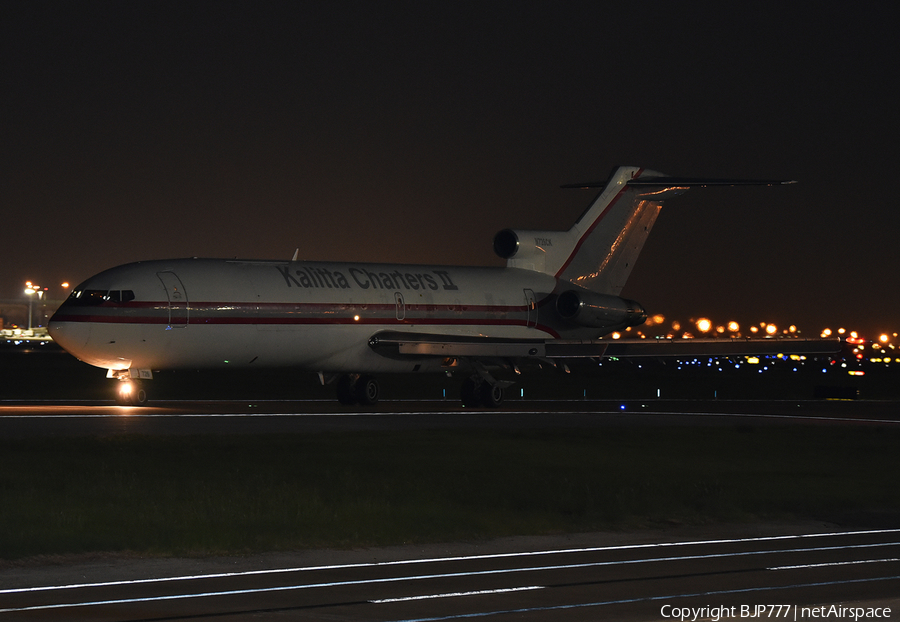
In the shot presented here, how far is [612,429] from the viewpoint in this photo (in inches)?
1273

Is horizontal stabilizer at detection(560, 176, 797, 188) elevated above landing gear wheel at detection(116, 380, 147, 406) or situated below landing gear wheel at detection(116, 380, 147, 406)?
above

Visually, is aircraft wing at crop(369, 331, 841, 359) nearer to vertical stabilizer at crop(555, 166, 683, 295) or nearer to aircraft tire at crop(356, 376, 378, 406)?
aircraft tire at crop(356, 376, 378, 406)

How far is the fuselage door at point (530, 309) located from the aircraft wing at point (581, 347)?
98 centimetres

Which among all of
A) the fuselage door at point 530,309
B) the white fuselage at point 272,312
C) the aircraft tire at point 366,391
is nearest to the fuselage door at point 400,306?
the white fuselage at point 272,312

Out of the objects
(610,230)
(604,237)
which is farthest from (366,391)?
(610,230)

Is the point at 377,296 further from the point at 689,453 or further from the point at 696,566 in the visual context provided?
the point at 696,566

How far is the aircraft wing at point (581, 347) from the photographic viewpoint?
41.1 m

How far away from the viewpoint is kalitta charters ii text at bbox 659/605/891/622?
1138 centimetres

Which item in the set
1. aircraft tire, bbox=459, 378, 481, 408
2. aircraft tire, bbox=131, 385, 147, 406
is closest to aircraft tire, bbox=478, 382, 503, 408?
aircraft tire, bbox=459, 378, 481, 408

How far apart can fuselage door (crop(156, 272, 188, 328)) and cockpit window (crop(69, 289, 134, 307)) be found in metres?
1.11

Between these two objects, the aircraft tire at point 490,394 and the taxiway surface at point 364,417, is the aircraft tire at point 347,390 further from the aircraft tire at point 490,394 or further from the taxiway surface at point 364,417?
the aircraft tire at point 490,394

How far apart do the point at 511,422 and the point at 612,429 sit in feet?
10.7

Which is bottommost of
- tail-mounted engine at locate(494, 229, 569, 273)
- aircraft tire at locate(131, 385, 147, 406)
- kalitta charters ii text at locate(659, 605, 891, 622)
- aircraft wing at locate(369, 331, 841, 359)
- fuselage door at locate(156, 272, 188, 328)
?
aircraft tire at locate(131, 385, 147, 406)

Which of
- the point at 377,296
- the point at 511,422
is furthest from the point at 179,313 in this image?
the point at 511,422
